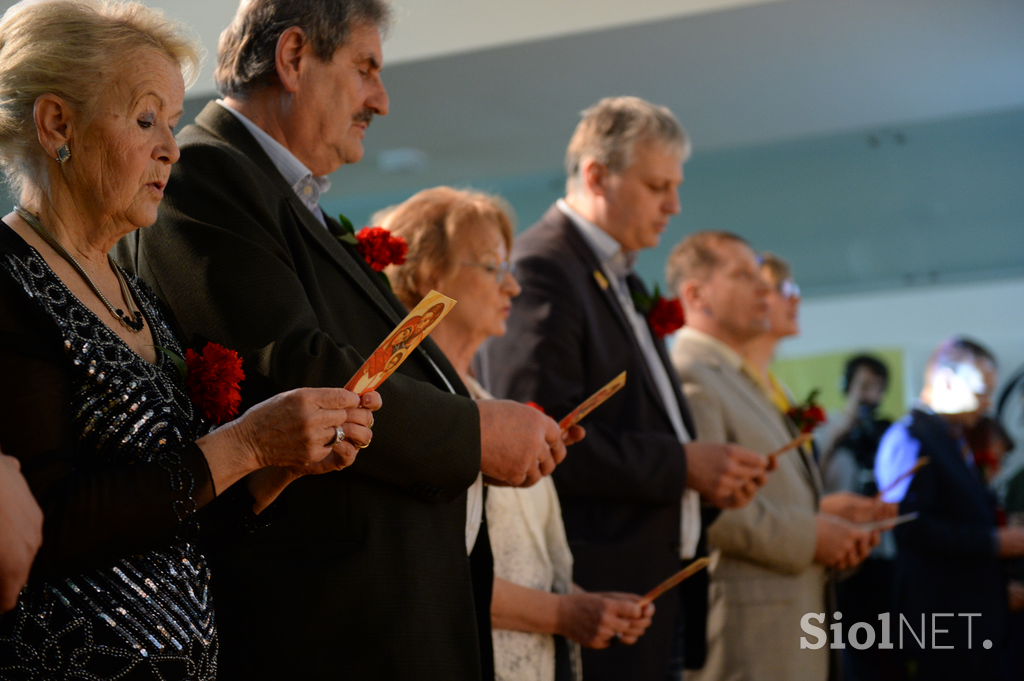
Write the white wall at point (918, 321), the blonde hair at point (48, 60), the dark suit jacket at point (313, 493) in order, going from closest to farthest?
the blonde hair at point (48, 60) → the dark suit jacket at point (313, 493) → the white wall at point (918, 321)

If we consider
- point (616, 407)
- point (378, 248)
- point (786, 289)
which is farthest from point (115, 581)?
point (786, 289)

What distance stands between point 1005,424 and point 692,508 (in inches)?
190

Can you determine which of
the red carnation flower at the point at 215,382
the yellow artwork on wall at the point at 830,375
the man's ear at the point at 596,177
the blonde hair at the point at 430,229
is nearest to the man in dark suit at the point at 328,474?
the red carnation flower at the point at 215,382

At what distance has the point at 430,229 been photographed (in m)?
2.59

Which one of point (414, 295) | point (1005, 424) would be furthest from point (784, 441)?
point (1005, 424)

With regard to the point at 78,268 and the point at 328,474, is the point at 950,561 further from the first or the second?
the point at 78,268

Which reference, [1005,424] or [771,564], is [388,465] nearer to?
[771,564]

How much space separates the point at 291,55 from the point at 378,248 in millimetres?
393

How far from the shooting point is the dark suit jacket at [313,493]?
167 cm

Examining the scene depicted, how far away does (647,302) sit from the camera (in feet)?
10.7

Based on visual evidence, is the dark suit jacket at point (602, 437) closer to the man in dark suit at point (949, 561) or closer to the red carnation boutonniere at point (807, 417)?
the red carnation boutonniere at point (807, 417)

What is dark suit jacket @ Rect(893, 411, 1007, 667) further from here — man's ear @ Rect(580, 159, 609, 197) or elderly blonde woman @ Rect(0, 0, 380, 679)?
elderly blonde woman @ Rect(0, 0, 380, 679)

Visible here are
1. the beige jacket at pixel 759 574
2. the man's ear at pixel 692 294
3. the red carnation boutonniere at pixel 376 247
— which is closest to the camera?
the red carnation boutonniere at pixel 376 247

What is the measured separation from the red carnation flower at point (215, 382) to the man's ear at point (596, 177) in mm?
2002
